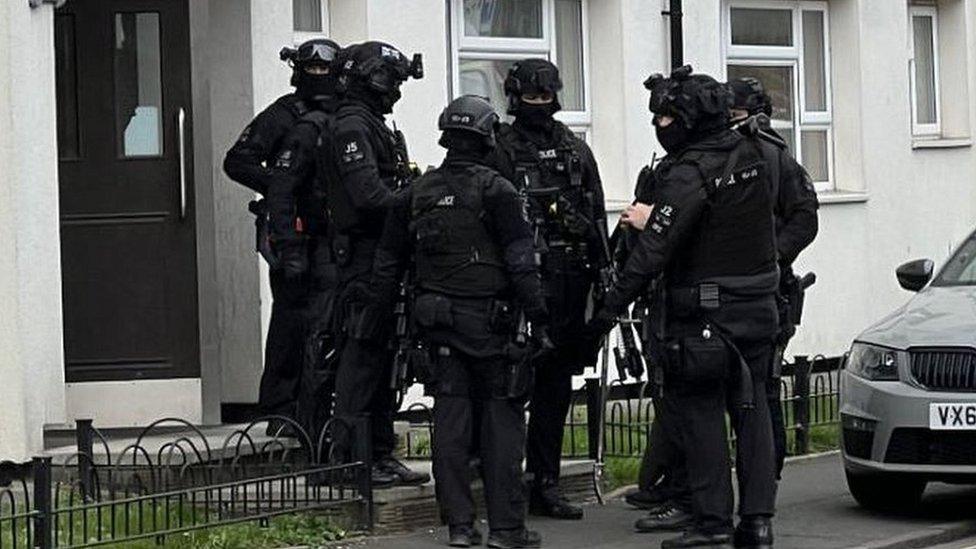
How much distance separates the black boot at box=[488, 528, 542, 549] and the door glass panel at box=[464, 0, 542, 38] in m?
6.30

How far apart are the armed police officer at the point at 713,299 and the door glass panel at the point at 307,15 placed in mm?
4730

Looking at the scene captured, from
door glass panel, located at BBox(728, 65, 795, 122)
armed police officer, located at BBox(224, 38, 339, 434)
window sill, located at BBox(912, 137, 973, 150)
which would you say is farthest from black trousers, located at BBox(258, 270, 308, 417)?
window sill, located at BBox(912, 137, 973, 150)

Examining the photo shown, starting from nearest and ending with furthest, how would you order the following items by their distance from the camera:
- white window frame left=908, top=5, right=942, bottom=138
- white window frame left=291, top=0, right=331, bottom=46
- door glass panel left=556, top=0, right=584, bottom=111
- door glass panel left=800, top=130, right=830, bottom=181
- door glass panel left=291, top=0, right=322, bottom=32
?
white window frame left=291, top=0, right=331, bottom=46 < door glass panel left=291, top=0, right=322, bottom=32 < door glass panel left=556, top=0, right=584, bottom=111 < door glass panel left=800, top=130, right=830, bottom=181 < white window frame left=908, top=5, right=942, bottom=138

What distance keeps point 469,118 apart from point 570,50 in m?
6.79

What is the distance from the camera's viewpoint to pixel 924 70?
2181cm

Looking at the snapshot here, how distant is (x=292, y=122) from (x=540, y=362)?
195 cm

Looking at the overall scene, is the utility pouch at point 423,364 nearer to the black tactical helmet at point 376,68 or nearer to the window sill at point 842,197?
the black tactical helmet at point 376,68

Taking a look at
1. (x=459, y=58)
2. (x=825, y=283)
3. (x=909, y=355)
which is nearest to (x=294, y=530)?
(x=909, y=355)

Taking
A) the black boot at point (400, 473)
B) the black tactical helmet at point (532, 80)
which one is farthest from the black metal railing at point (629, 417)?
the black tactical helmet at point (532, 80)

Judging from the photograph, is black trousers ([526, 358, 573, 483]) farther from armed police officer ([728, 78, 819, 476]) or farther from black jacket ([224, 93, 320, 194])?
black jacket ([224, 93, 320, 194])

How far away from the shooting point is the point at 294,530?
37.1ft

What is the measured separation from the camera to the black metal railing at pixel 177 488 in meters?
10.2

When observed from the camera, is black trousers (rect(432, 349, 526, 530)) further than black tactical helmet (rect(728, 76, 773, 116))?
No

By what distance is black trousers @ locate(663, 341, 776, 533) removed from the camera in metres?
11.1
